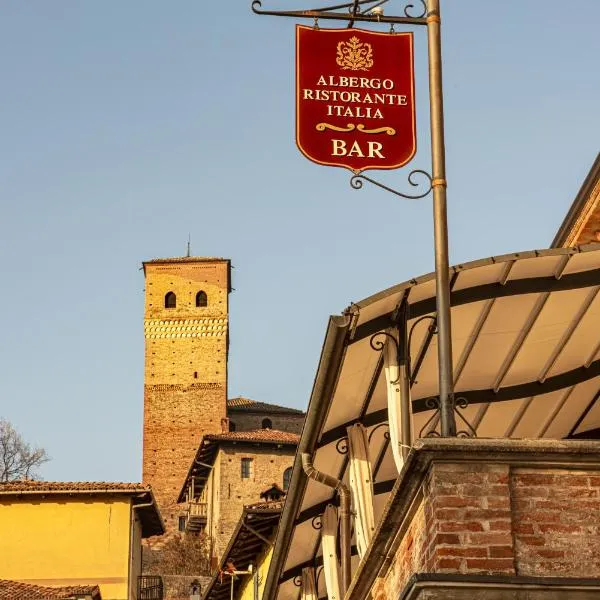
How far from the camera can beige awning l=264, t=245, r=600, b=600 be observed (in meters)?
8.36

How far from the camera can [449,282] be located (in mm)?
7977

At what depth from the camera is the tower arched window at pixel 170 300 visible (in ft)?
266

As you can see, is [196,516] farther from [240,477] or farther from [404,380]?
[404,380]

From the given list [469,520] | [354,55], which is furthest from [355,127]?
[469,520]

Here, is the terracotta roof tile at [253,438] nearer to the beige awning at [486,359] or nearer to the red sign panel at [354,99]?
the beige awning at [486,359]

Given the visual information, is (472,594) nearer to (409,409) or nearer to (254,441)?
(409,409)

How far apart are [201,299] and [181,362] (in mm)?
3844

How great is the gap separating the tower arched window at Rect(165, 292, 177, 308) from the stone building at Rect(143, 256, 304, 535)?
0.18ft

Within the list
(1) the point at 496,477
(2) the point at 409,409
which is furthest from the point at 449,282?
(1) the point at 496,477

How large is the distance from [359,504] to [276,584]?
4.64 meters

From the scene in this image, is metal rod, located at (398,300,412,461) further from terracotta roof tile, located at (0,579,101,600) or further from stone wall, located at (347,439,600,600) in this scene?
terracotta roof tile, located at (0,579,101,600)

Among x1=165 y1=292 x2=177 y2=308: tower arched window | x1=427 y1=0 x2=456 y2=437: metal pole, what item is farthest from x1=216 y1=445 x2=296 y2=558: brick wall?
x1=427 y1=0 x2=456 y2=437: metal pole

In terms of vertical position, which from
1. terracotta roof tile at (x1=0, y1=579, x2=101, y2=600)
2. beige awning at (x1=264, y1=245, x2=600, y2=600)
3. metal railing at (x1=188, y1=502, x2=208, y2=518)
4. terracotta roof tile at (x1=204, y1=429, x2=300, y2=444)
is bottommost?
terracotta roof tile at (x1=0, y1=579, x2=101, y2=600)

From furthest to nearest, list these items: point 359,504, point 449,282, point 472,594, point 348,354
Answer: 1. point 359,504
2. point 348,354
3. point 449,282
4. point 472,594
